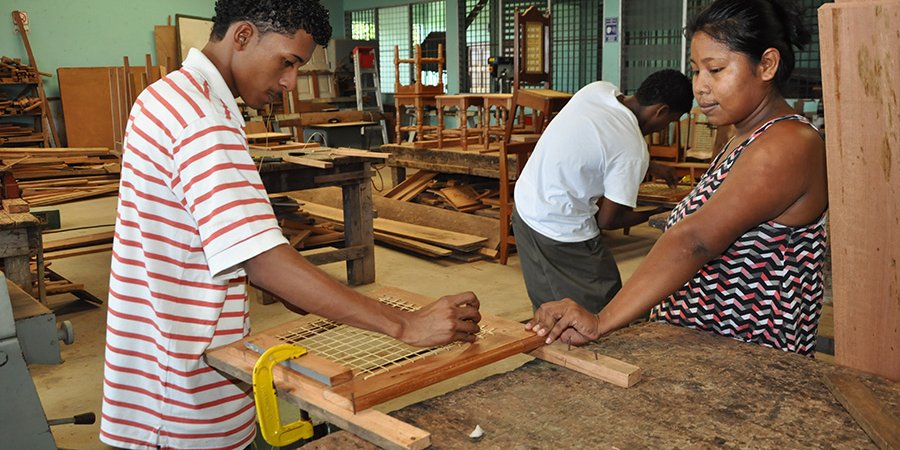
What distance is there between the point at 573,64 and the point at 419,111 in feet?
10.5

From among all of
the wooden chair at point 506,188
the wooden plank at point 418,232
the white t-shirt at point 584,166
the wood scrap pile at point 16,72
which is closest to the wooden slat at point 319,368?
the white t-shirt at point 584,166

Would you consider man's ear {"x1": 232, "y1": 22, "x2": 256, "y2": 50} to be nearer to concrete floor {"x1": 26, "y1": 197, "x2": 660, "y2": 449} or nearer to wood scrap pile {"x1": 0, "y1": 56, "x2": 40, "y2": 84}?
concrete floor {"x1": 26, "y1": 197, "x2": 660, "y2": 449}

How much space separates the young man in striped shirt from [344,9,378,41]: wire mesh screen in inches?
487

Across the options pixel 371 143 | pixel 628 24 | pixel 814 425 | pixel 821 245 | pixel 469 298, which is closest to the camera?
pixel 814 425

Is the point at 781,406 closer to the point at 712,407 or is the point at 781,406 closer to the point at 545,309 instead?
the point at 712,407

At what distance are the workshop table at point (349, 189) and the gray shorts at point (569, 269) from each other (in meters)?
2.04

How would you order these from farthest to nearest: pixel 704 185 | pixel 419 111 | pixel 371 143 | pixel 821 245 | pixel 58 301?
pixel 371 143, pixel 419 111, pixel 58 301, pixel 704 185, pixel 821 245

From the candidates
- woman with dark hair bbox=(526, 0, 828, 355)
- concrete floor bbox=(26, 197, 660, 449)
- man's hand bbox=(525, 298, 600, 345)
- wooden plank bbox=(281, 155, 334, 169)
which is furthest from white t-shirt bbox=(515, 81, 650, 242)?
wooden plank bbox=(281, 155, 334, 169)

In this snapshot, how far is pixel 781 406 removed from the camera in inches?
47.8

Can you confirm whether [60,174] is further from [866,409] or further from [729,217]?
[866,409]

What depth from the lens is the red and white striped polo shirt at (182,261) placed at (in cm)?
126

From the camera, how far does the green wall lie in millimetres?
10383

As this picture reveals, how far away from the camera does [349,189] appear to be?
518 cm

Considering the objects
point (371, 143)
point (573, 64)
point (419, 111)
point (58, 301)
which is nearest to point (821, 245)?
point (58, 301)
